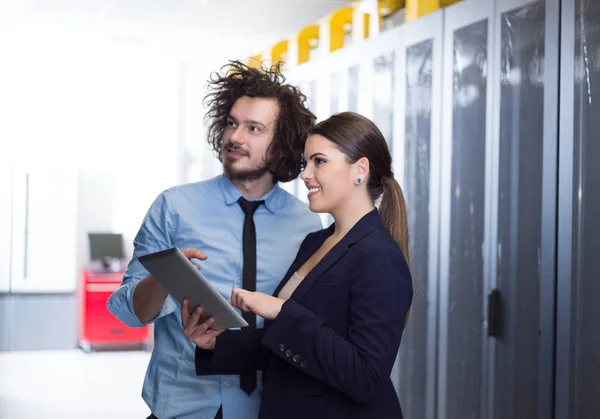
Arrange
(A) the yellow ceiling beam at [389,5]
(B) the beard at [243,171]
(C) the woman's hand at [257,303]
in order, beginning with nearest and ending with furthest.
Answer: (C) the woman's hand at [257,303]
(B) the beard at [243,171]
(A) the yellow ceiling beam at [389,5]

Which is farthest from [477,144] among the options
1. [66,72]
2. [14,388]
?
[66,72]

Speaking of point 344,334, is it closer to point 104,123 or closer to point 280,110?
point 280,110

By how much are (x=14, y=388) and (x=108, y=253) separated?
2.04 m

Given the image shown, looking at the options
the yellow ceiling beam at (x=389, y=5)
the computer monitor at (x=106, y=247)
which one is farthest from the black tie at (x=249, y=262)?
the computer monitor at (x=106, y=247)

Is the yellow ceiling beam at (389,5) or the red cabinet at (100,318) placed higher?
the yellow ceiling beam at (389,5)

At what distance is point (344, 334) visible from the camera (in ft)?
5.56

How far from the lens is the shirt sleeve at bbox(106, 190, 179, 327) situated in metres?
1.99

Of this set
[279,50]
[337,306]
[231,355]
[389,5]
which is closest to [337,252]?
[337,306]

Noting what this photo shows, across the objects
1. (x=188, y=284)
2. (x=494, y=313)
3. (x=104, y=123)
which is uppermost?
(x=104, y=123)

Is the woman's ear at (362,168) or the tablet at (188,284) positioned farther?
the woman's ear at (362,168)

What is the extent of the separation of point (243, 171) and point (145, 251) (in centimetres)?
34

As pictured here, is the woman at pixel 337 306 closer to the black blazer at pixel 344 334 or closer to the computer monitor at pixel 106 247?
the black blazer at pixel 344 334

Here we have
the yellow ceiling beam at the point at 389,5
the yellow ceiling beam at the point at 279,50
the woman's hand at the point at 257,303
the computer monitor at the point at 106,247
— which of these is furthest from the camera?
the computer monitor at the point at 106,247

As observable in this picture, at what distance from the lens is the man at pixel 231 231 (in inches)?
79.4
